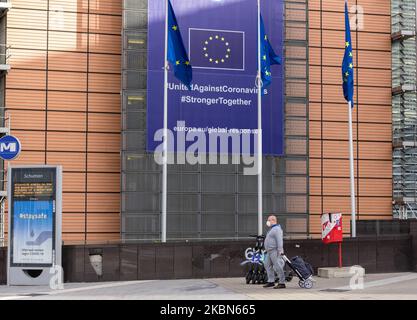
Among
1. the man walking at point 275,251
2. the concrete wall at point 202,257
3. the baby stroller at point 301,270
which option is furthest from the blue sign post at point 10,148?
the baby stroller at point 301,270

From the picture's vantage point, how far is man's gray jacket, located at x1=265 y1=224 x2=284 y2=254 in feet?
59.9

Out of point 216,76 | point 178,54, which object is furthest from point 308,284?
point 216,76

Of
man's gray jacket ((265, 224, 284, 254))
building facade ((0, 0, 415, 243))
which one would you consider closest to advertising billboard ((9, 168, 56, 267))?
man's gray jacket ((265, 224, 284, 254))

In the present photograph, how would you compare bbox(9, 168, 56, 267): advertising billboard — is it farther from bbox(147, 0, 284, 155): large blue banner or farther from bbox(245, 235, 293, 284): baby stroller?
bbox(147, 0, 284, 155): large blue banner

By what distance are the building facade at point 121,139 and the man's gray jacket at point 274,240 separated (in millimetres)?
15249

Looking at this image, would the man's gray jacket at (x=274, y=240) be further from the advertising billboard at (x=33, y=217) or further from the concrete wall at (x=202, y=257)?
the advertising billboard at (x=33, y=217)

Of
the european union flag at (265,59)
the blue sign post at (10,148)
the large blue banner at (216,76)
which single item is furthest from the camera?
the large blue banner at (216,76)

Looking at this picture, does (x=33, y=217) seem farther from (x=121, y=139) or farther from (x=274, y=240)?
(x=121, y=139)

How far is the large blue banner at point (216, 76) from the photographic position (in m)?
33.6

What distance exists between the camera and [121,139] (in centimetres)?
3416

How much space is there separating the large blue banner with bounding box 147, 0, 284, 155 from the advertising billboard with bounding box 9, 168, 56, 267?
13184 mm

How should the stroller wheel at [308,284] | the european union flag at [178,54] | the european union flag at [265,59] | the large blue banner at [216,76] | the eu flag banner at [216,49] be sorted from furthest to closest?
Answer: the eu flag banner at [216,49] < the large blue banner at [216,76] < the european union flag at [265,59] < the european union flag at [178,54] < the stroller wheel at [308,284]

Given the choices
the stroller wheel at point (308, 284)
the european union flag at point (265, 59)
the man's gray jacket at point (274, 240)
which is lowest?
the stroller wheel at point (308, 284)

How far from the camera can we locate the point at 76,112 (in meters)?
34.5
